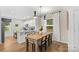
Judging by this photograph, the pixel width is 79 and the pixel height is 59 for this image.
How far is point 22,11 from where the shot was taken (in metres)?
1.83

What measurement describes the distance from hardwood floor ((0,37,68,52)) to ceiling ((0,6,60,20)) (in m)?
0.41

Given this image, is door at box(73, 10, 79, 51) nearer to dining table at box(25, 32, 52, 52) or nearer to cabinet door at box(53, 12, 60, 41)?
cabinet door at box(53, 12, 60, 41)

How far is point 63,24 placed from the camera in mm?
1835

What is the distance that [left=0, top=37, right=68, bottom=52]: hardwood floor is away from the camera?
182 centimetres

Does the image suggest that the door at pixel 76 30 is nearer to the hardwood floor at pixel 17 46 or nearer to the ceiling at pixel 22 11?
the hardwood floor at pixel 17 46

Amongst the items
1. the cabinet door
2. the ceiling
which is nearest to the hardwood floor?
the cabinet door

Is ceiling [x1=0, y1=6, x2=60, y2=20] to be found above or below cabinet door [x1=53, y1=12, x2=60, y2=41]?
above

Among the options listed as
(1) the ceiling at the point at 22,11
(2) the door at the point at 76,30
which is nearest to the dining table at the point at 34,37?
(1) the ceiling at the point at 22,11

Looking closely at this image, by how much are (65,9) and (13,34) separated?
0.99 meters

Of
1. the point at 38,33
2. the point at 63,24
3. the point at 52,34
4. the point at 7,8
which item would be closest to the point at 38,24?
the point at 38,33

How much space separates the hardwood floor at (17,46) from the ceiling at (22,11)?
407 millimetres
